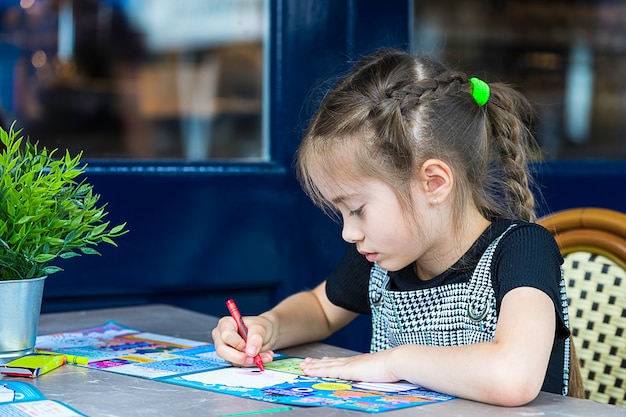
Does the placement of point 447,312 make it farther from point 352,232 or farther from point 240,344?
point 240,344

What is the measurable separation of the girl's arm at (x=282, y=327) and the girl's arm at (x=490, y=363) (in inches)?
4.2

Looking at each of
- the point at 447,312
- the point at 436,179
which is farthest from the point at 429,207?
the point at 447,312

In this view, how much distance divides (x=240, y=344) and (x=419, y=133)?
367 millimetres

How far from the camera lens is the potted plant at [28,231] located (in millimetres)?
1112

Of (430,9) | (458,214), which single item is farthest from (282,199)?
(430,9)

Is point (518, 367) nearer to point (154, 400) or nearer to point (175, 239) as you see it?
point (154, 400)

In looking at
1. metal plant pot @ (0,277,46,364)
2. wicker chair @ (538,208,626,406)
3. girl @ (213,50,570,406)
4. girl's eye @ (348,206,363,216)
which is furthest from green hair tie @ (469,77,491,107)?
metal plant pot @ (0,277,46,364)

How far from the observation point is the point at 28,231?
3.68 ft

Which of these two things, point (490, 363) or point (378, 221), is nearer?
point (490, 363)

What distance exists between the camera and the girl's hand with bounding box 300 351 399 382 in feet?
3.43

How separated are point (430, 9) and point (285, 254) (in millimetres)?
1374

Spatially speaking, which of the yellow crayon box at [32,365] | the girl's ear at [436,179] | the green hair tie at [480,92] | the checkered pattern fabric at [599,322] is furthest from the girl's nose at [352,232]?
the checkered pattern fabric at [599,322]

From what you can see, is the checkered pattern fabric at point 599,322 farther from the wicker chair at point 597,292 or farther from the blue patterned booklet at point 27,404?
the blue patterned booklet at point 27,404

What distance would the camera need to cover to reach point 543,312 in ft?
3.43
